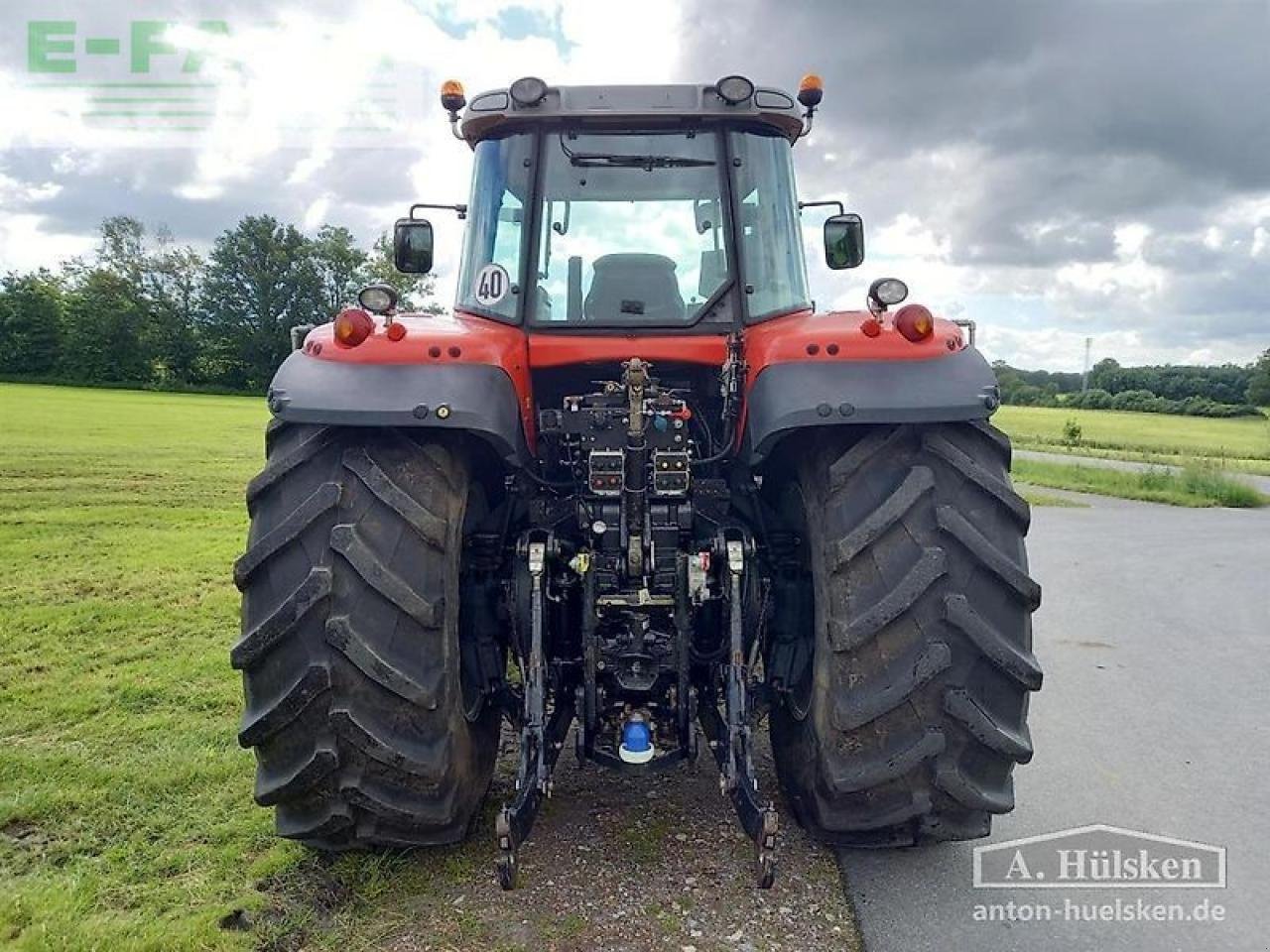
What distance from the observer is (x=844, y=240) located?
433cm

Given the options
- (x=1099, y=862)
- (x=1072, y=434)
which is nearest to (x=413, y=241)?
(x=1099, y=862)

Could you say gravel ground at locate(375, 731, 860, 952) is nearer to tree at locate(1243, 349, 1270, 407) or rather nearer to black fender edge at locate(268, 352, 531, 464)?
black fender edge at locate(268, 352, 531, 464)

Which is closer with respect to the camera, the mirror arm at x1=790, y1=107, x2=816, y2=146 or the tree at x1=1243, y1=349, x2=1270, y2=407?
the mirror arm at x1=790, y1=107, x2=816, y2=146

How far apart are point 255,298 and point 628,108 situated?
63411 millimetres

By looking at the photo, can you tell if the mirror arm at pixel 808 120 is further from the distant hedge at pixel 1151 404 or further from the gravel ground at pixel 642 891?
the distant hedge at pixel 1151 404

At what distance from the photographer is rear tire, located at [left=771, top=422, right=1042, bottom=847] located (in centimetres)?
273

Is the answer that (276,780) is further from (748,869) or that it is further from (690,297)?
(690,297)

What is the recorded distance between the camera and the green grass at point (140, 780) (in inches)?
107

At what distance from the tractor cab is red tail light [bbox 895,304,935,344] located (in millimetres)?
762

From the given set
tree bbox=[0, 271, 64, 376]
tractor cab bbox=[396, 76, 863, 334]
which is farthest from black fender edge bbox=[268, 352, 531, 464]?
tree bbox=[0, 271, 64, 376]

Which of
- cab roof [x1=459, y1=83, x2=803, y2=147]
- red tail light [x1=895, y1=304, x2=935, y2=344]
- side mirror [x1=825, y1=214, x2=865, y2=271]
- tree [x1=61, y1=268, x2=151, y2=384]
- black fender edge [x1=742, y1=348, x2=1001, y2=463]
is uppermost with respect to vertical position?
tree [x1=61, y1=268, x2=151, y2=384]

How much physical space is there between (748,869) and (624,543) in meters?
1.14

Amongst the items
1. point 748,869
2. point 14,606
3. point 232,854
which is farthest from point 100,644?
point 748,869

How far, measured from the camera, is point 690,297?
359cm
